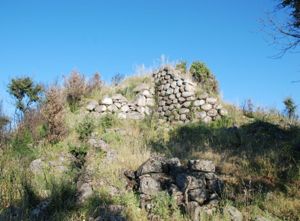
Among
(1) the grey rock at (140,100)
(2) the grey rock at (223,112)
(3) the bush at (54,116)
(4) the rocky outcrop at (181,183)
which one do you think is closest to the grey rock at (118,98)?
(1) the grey rock at (140,100)

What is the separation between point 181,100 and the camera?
16141 millimetres

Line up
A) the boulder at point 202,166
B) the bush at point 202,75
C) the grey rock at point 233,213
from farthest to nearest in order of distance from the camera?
1. the bush at point 202,75
2. the boulder at point 202,166
3. the grey rock at point 233,213

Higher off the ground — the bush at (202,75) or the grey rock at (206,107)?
the bush at (202,75)

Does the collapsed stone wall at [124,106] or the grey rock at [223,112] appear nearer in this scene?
the grey rock at [223,112]

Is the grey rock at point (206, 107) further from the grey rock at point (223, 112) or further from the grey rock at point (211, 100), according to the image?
the grey rock at point (223, 112)

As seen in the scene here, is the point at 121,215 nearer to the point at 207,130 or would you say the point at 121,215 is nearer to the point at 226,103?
the point at 207,130

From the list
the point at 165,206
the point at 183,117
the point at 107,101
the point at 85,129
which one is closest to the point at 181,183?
the point at 165,206

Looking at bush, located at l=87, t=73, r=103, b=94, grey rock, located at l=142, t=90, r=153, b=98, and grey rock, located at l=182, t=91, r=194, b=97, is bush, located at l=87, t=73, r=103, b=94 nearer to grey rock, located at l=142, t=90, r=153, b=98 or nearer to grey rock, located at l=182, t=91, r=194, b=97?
grey rock, located at l=142, t=90, r=153, b=98

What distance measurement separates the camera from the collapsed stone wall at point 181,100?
1538 centimetres

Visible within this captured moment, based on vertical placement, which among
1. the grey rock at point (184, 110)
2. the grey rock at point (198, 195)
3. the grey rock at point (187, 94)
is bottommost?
the grey rock at point (198, 195)

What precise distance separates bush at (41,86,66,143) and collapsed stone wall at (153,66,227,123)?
4546 mm

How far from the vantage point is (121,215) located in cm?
721

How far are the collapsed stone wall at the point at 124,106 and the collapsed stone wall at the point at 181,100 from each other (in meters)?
0.57

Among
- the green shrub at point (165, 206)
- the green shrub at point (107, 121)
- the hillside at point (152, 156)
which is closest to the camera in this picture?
the green shrub at point (165, 206)
